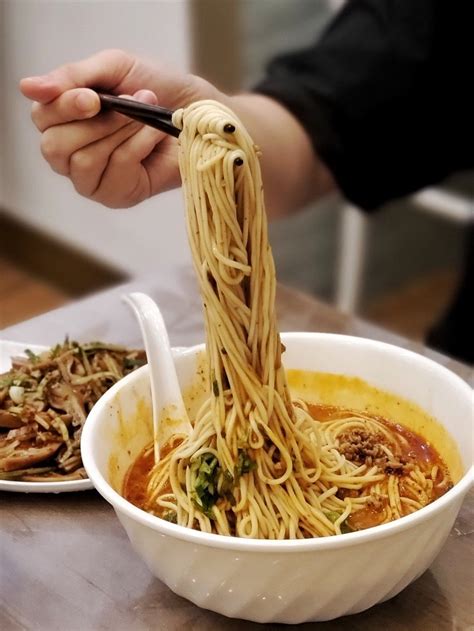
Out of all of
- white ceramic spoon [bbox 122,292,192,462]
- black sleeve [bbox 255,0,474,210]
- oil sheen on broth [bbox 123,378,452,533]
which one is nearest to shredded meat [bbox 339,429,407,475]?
oil sheen on broth [bbox 123,378,452,533]

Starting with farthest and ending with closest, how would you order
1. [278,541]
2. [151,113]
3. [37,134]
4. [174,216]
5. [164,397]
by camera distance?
[37,134] → [174,216] → [164,397] → [151,113] → [278,541]

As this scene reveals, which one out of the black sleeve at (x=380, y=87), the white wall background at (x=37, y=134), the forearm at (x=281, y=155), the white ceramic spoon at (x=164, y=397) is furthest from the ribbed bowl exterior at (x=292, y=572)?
the white wall background at (x=37, y=134)

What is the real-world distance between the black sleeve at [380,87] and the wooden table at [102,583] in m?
0.76

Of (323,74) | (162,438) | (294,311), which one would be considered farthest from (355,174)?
(162,438)

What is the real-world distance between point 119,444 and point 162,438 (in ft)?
0.20

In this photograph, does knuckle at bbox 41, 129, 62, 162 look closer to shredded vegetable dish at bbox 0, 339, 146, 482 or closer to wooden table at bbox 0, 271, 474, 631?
shredded vegetable dish at bbox 0, 339, 146, 482

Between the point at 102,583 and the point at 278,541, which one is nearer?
the point at 278,541

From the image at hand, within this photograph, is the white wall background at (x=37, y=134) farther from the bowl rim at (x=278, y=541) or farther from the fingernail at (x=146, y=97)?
the bowl rim at (x=278, y=541)

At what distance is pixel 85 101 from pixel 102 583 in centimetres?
47

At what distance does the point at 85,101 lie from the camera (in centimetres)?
96

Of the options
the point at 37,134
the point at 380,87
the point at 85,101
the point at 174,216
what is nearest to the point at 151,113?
the point at 85,101

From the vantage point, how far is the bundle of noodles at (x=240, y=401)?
2.30 feet

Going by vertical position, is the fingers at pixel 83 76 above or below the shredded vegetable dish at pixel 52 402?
above

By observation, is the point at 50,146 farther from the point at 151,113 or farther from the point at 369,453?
the point at 369,453
